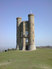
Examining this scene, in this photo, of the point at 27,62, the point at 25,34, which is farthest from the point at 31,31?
the point at 27,62

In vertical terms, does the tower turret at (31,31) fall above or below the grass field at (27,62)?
above

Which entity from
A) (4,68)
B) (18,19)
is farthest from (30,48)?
(4,68)

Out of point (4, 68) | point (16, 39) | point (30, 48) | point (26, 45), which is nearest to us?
point (4, 68)

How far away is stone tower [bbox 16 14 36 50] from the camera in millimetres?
45469

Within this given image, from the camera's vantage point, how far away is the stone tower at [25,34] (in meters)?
45.5

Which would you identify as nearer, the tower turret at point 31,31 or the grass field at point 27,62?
the grass field at point 27,62

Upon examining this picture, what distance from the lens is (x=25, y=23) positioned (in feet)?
156

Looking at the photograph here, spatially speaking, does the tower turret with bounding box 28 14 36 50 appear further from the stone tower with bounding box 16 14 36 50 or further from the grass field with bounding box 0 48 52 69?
the grass field with bounding box 0 48 52 69

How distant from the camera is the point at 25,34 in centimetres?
4697

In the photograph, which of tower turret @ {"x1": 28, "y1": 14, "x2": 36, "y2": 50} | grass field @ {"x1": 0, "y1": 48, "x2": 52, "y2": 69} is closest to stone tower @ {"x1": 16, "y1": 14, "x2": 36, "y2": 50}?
tower turret @ {"x1": 28, "y1": 14, "x2": 36, "y2": 50}

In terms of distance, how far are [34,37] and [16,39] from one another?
28.2ft

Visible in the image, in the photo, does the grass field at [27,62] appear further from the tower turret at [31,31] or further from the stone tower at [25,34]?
the stone tower at [25,34]

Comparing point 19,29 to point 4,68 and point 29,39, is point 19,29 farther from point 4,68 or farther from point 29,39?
point 4,68

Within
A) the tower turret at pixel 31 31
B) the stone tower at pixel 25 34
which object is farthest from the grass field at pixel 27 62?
the stone tower at pixel 25 34
